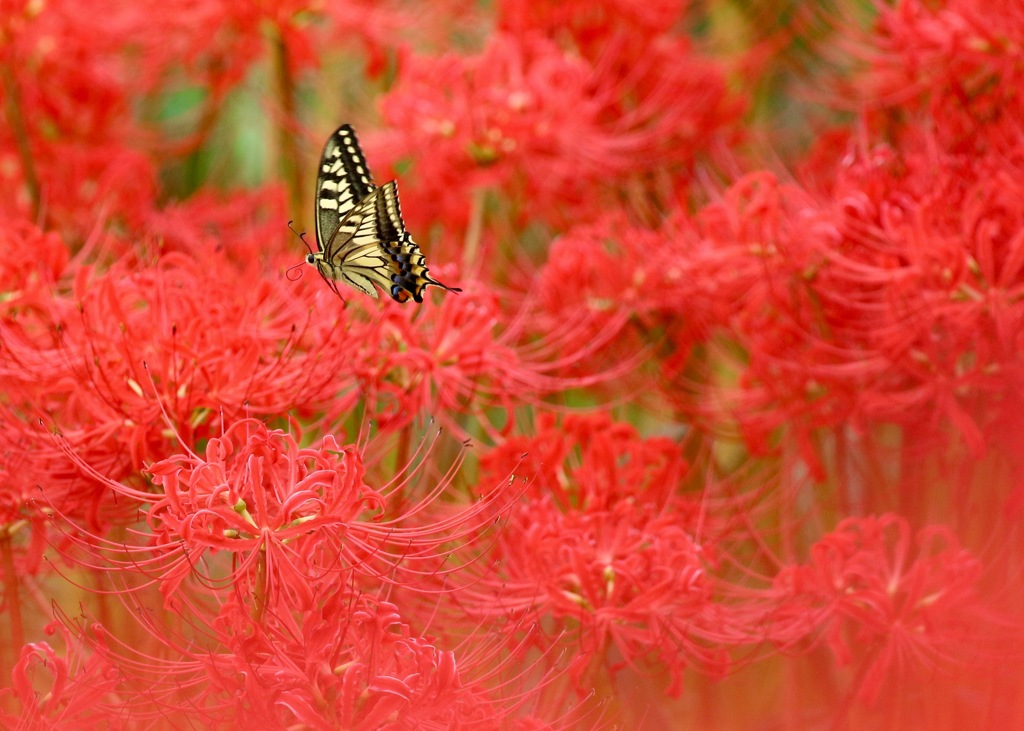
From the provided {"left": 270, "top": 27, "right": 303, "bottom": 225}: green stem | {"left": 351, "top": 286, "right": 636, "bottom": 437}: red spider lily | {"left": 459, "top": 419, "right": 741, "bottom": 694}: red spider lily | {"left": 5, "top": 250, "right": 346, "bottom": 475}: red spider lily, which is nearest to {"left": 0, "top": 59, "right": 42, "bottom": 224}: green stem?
{"left": 270, "top": 27, "right": 303, "bottom": 225}: green stem

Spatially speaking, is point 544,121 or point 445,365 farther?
point 544,121

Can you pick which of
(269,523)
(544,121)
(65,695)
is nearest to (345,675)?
(269,523)

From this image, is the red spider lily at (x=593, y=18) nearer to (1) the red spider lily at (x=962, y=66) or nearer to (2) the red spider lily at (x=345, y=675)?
(1) the red spider lily at (x=962, y=66)

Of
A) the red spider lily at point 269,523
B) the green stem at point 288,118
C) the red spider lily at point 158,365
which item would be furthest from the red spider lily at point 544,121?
the red spider lily at point 269,523

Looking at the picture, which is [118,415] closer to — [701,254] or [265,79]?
[701,254]

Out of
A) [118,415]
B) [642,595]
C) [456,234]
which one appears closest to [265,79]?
[456,234]

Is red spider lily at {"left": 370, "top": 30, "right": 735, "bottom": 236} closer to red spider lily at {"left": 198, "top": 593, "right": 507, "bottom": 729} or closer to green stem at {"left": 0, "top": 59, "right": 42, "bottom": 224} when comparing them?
green stem at {"left": 0, "top": 59, "right": 42, "bottom": 224}

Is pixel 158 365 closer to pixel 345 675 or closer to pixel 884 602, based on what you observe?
pixel 345 675
